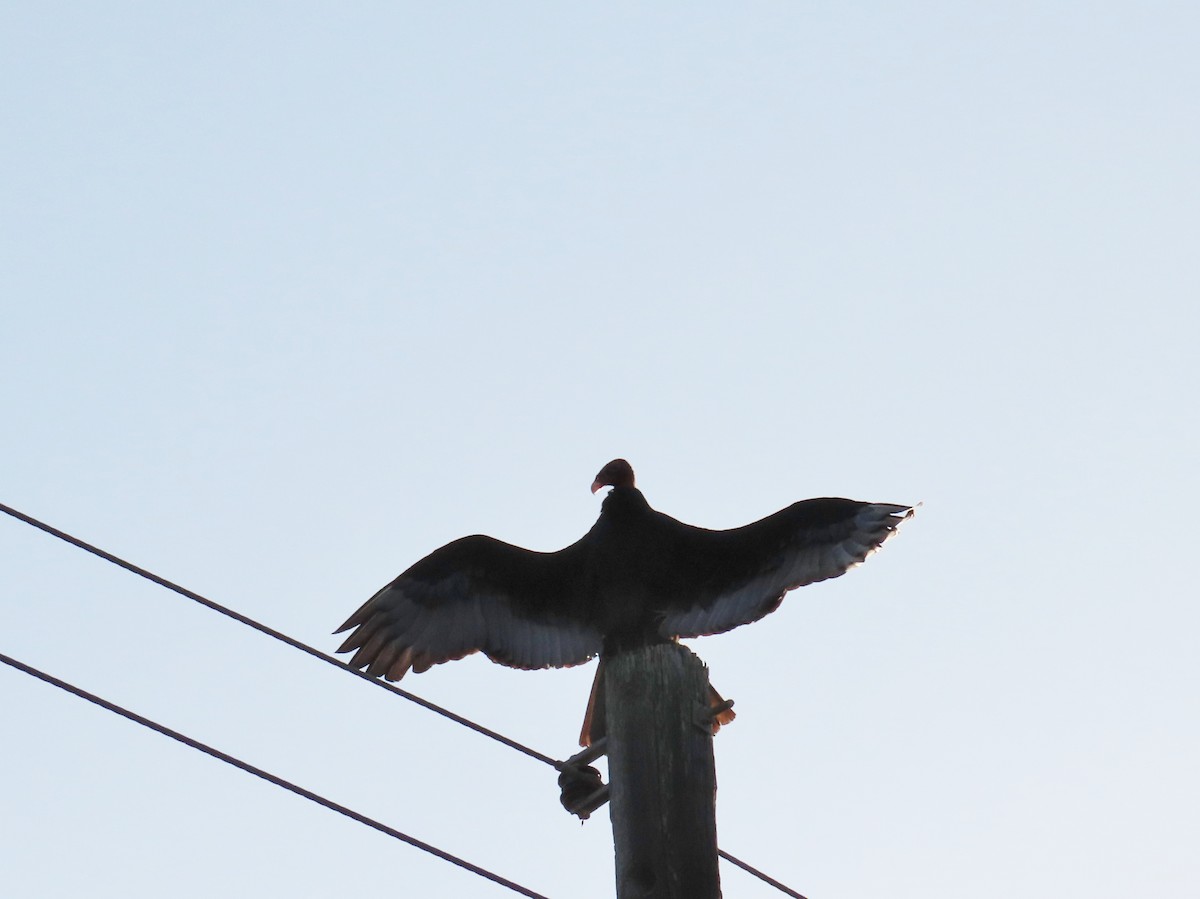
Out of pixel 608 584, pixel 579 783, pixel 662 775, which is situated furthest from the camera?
pixel 608 584

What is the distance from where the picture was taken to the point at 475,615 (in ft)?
16.5

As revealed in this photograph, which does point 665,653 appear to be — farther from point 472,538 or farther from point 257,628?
point 472,538

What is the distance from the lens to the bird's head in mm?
5051

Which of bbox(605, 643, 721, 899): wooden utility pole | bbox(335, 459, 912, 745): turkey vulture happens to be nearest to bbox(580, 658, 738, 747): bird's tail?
bbox(335, 459, 912, 745): turkey vulture

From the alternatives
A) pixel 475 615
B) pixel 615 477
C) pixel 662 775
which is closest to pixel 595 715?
pixel 475 615

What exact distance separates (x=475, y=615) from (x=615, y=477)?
601 millimetres

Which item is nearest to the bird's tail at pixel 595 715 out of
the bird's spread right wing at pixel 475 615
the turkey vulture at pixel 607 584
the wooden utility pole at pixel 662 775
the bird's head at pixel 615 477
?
the turkey vulture at pixel 607 584

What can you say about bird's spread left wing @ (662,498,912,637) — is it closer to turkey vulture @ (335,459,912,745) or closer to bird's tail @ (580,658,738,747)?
turkey vulture @ (335,459,912,745)

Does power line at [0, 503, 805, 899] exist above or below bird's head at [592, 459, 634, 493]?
below

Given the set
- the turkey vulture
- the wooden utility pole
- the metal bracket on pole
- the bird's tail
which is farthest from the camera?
the turkey vulture

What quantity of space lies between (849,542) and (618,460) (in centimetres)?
75

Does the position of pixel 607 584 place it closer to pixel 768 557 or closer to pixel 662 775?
pixel 768 557

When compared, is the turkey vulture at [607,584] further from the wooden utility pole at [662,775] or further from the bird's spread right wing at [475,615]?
the wooden utility pole at [662,775]

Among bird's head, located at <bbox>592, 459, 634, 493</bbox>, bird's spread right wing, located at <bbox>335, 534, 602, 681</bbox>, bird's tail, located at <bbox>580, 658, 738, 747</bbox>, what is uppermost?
bird's head, located at <bbox>592, 459, 634, 493</bbox>
